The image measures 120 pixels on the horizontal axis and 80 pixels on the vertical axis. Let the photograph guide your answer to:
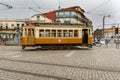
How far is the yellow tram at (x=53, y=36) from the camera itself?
29.6 metres

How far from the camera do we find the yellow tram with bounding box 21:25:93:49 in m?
29.6

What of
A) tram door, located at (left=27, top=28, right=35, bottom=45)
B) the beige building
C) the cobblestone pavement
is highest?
the beige building

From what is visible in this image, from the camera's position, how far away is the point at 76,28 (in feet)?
101

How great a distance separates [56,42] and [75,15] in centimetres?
5320

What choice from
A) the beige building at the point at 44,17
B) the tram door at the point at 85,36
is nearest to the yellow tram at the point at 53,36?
the tram door at the point at 85,36

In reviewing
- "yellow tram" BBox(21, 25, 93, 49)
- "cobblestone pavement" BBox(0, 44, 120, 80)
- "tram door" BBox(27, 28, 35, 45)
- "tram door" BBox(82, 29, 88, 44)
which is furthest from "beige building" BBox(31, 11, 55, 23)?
"cobblestone pavement" BBox(0, 44, 120, 80)

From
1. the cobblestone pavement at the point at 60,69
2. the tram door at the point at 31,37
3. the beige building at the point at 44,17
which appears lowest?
the cobblestone pavement at the point at 60,69

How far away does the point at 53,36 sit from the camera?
3005 centimetres

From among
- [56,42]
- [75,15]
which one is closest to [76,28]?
[56,42]

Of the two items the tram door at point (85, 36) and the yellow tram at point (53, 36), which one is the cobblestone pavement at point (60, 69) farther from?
the tram door at point (85, 36)

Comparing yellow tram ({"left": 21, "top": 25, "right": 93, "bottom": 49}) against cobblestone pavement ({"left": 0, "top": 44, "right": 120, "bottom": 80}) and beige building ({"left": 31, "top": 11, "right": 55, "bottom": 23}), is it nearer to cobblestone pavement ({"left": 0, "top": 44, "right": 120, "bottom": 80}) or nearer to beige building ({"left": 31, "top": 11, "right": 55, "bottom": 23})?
cobblestone pavement ({"left": 0, "top": 44, "right": 120, "bottom": 80})

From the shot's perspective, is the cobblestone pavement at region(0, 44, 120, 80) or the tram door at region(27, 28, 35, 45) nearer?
the cobblestone pavement at region(0, 44, 120, 80)

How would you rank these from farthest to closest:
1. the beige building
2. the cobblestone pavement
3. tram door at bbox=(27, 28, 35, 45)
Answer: the beige building → tram door at bbox=(27, 28, 35, 45) → the cobblestone pavement

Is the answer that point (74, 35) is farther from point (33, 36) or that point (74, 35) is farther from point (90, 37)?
point (33, 36)
